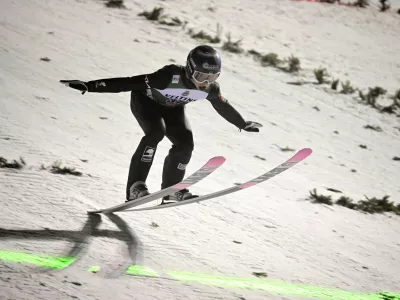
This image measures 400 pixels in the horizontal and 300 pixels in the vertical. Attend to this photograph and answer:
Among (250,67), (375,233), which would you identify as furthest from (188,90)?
(250,67)

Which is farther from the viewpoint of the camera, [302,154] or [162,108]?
[302,154]

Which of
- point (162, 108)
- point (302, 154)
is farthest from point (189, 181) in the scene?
point (302, 154)

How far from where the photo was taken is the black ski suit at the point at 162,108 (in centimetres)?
478

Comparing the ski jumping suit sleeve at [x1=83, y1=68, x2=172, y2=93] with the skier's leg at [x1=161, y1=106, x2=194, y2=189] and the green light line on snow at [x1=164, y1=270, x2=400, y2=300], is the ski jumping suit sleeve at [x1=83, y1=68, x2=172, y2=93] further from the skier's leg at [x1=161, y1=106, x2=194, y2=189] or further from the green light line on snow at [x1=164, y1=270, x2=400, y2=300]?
the green light line on snow at [x1=164, y1=270, x2=400, y2=300]

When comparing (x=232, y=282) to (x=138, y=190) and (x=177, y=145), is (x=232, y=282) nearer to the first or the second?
(x=138, y=190)

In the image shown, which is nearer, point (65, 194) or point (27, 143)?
point (65, 194)

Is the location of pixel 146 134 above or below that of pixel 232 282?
above

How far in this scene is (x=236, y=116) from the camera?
5.40 m

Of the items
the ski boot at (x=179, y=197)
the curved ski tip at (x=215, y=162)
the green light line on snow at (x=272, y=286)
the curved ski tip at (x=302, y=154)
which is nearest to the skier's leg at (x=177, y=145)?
the ski boot at (x=179, y=197)

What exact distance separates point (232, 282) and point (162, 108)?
1.51m

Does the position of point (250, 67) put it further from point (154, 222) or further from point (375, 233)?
point (154, 222)

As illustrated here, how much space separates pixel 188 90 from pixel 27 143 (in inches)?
88.5

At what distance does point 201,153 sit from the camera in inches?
311

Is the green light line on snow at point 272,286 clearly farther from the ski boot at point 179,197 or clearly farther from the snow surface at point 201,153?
the ski boot at point 179,197
